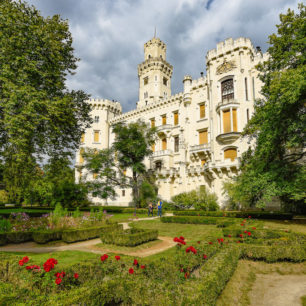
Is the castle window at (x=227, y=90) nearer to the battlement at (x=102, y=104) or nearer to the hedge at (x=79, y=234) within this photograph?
the hedge at (x=79, y=234)

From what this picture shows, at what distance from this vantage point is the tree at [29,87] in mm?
12992

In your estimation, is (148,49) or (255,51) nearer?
(255,51)

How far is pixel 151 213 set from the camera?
25156 millimetres

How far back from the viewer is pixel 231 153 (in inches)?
1161

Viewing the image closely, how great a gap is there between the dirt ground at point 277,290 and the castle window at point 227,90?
86.2ft

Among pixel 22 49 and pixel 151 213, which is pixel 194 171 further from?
pixel 22 49

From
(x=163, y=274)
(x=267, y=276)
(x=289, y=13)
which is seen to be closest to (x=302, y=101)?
(x=289, y=13)

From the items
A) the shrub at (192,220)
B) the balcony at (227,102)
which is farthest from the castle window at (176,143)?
the shrub at (192,220)

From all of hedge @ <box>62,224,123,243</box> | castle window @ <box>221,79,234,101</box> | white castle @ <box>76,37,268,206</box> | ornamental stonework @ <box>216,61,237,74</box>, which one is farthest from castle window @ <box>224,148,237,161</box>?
hedge @ <box>62,224,123,243</box>

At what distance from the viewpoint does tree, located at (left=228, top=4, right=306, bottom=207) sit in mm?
14641

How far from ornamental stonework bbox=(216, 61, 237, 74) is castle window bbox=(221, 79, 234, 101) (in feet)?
5.20

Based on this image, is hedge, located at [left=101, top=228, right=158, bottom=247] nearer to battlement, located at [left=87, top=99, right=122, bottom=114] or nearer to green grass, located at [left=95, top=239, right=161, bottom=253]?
green grass, located at [left=95, top=239, right=161, bottom=253]

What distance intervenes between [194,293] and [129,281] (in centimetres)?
147

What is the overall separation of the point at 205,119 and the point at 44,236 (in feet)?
92.0
